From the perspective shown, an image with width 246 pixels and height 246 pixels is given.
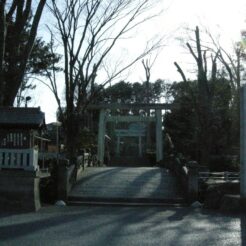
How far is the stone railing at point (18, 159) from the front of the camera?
14703 millimetres

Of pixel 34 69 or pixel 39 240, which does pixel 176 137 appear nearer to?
pixel 34 69

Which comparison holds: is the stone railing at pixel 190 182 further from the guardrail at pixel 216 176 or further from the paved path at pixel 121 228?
the paved path at pixel 121 228

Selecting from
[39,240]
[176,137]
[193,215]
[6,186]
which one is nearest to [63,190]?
[6,186]

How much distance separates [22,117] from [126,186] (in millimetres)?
6261

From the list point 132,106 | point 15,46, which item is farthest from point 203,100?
A: point 15,46

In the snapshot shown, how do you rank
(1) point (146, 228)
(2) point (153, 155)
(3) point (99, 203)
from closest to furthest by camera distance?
(1) point (146, 228), (3) point (99, 203), (2) point (153, 155)

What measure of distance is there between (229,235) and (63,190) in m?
8.40

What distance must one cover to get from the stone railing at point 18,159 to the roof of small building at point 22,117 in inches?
30.0

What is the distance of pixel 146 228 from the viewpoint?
11.0 m

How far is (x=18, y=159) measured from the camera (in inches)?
580

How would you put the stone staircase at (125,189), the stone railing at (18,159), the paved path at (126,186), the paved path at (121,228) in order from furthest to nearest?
the paved path at (126,186)
the stone staircase at (125,189)
the stone railing at (18,159)
the paved path at (121,228)

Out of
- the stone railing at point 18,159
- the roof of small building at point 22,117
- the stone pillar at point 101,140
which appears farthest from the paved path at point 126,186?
the stone pillar at point 101,140

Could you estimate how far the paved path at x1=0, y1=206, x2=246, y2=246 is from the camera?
30.3 feet

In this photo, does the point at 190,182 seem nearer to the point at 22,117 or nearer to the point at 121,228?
the point at 22,117
